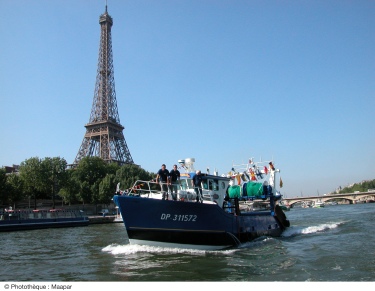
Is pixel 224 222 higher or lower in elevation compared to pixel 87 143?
lower

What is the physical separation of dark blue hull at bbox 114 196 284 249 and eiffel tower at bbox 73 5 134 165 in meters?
73.7

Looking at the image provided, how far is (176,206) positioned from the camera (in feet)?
50.0

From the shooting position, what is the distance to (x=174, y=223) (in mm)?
15258

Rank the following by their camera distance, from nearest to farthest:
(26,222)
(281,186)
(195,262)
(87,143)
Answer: (195,262) < (281,186) < (26,222) < (87,143)

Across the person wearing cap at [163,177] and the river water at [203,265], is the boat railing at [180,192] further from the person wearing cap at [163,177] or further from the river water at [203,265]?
the river water at [203,265]

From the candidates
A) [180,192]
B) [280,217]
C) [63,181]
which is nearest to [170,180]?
[180,192]

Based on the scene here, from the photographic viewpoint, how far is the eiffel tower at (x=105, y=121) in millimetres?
90062

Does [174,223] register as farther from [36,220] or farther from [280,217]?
[36,220]

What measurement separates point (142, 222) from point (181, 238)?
195 cm

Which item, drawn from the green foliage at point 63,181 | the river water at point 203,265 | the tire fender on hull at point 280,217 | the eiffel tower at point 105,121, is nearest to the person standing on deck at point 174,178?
the river water at point 203,265

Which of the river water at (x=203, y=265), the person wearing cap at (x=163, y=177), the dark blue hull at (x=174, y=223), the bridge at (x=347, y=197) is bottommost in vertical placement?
the bridge at (x=347, y=197)

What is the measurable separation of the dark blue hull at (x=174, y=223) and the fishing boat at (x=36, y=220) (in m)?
29.0
